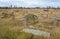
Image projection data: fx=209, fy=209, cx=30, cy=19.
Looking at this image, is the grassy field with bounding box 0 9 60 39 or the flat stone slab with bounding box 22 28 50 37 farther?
the grassy field with bounding box 0 9 60 39

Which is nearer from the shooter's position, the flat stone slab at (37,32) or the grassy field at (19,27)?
the flat stone slab at (37,32)

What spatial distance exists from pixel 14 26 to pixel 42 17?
3292 mm

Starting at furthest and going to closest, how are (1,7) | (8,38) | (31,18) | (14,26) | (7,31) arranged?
(1,7) → (31,18) → (14,26) → (7,31) → (8,38)

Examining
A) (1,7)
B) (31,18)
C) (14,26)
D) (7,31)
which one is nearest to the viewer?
(7,31)

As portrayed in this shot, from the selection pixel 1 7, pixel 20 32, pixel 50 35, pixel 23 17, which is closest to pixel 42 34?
pixel 50 35

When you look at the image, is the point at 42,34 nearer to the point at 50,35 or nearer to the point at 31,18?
the point at 50,35

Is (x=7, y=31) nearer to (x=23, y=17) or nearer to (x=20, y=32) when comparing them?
(x=20, y=32)

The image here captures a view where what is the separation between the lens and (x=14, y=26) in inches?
603

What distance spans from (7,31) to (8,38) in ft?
3.42

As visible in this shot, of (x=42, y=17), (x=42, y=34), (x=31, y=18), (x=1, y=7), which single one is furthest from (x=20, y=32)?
(x=1, y=7)

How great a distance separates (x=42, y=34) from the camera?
13.3m

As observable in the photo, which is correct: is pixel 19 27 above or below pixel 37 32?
below

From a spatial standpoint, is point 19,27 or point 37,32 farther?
point 19,27

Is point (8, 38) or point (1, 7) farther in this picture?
point (1, 7)
